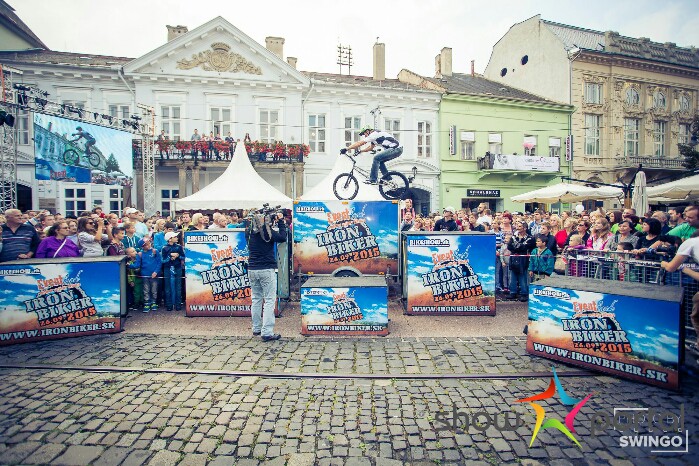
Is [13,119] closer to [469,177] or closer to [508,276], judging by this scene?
[508,276]

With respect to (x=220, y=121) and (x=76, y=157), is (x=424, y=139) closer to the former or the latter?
(x=220, y=121)

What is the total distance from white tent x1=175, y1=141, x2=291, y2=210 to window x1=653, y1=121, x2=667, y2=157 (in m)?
31.5

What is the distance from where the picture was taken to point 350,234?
8.87m

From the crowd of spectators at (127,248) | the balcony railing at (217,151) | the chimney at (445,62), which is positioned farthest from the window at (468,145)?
the crowd of spectators at (127,248)

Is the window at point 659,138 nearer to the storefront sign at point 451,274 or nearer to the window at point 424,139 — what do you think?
the window at point 424,139

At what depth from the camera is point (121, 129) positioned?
46.9 ft

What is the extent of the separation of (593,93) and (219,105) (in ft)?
87.4

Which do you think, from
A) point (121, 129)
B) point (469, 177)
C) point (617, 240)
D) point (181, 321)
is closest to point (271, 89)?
point (121, 129)

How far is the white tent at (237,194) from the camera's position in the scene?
12.6 m

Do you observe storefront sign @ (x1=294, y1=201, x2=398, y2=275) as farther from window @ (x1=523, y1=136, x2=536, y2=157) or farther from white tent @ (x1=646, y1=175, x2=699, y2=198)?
window @ (x1=523, y1=136, x2=536, y2=157)

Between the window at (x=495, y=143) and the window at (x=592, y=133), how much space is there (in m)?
7.08

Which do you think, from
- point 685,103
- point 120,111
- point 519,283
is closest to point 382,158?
point 519,283

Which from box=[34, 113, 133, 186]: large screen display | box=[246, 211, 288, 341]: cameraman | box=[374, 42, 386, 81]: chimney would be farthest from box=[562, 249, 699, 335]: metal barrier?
box=[374, 42, 386, 81]: chimney

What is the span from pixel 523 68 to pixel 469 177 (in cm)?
1248
